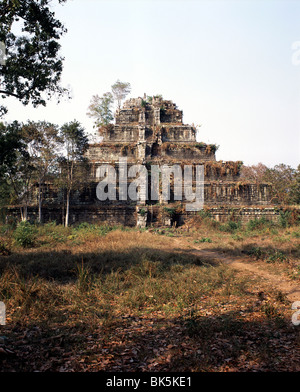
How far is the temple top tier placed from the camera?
104ft

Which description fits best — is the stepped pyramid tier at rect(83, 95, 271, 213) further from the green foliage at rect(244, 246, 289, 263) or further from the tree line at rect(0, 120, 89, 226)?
→ the green foliage at rect(244, 246, 289, 263)

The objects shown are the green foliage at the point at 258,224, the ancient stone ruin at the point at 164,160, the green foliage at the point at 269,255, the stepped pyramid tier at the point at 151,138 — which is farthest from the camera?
the stepped pyramid tier at the point at 151,138

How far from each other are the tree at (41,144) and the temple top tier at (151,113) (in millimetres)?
12202

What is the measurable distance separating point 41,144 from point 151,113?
649 inches

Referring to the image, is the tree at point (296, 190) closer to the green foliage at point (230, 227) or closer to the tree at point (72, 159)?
the green foliage at point (230, 227)

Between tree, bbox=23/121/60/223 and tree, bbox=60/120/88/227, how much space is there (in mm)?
883

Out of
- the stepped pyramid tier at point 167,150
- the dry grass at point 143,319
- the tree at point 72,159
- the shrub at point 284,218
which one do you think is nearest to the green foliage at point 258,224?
the shrub at point 284,218

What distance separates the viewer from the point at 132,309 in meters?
5.80

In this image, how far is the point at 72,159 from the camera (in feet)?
71.5

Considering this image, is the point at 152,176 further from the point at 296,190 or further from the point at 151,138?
the point at 296,190

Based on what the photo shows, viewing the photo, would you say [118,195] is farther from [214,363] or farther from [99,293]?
[214,363]

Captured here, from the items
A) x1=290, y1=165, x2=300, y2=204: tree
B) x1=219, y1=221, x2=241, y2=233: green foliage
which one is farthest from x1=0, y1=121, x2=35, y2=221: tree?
x1=290, y1=165, x2=300, y2=204: tree

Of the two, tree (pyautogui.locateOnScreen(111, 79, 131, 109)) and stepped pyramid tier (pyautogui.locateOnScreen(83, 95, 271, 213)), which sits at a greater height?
tree (pyautogui.locateOnScreen(111, 79, 131, 109))

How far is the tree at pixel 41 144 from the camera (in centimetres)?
1978
